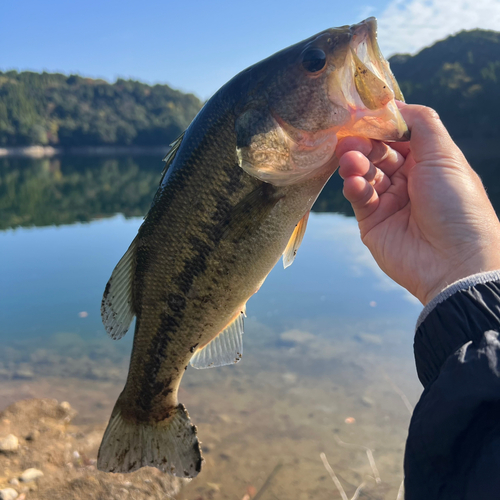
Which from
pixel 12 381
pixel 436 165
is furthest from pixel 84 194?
pixel 436 165

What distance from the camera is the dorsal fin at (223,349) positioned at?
2617 millimetres

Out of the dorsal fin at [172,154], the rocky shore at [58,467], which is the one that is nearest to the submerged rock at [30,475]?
the rocky shore at [58,467]

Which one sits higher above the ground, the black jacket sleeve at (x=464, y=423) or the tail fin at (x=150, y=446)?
the black jacket sleeve at (x=464, y=423)

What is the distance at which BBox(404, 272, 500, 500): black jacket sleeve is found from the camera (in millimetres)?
1308

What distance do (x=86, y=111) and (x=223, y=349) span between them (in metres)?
139

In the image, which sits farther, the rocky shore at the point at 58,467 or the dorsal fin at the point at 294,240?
the rocky shore at the point at 58,467

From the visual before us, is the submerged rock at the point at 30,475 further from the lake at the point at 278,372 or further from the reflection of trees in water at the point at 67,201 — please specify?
the reflection of trees in water at the point at 67,201

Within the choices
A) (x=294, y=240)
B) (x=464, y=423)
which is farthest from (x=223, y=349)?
(x=464, y=423)

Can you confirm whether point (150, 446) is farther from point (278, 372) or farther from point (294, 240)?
point (278, 372)

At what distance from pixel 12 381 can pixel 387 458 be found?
544 cm

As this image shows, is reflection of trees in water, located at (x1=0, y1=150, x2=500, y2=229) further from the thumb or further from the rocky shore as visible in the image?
the thumb

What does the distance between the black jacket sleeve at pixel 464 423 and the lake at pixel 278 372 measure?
3.04m

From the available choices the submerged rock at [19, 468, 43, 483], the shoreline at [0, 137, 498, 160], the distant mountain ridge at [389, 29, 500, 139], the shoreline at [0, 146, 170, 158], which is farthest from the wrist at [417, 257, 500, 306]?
the shoreline at [0, 146, 170, 158]

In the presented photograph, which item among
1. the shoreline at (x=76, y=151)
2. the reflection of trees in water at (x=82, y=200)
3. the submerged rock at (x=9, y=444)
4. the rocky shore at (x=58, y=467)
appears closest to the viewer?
the rocky shore at (x=58, y=467)
